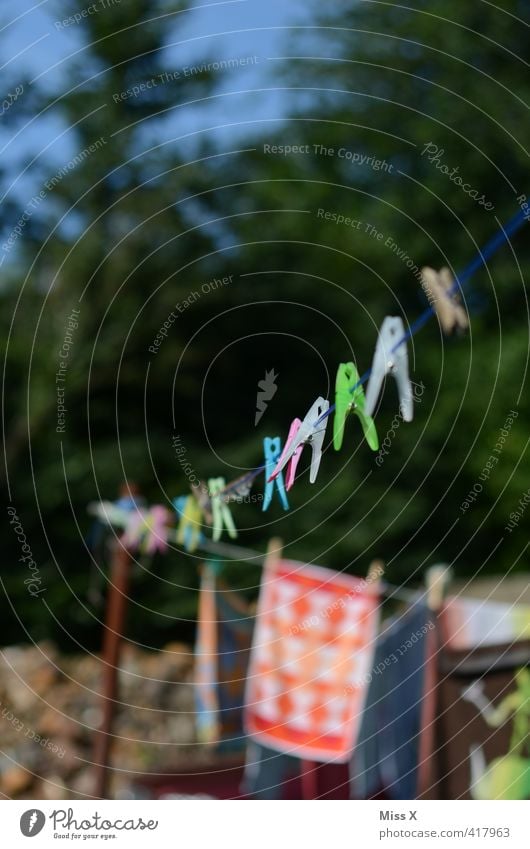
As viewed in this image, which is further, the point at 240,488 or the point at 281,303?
the point at 281,303

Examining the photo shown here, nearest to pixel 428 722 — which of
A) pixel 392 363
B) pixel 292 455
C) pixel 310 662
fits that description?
pixel 310 662

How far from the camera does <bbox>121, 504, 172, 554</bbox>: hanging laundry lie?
Answer: 153 inches

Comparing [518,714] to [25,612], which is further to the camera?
[25,612]

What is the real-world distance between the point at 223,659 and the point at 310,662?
60 cm

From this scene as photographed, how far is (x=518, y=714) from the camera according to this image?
3.16 m

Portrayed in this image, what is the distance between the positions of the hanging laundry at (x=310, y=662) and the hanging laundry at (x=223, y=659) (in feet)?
0.95

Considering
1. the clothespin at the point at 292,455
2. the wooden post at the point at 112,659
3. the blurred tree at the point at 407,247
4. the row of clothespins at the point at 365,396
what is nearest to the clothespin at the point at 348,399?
the row of clothespins at the point at 365,396

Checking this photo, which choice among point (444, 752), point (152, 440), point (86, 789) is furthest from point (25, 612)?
point (444, 752)

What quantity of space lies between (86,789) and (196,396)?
3.80 meters

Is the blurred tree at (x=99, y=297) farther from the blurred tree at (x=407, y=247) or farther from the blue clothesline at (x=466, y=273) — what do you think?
the blue clothesline at (x=466, y=273)

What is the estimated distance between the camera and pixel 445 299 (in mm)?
1938

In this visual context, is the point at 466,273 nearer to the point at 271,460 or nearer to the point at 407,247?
the point at 271,460

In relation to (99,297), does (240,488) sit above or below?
below
